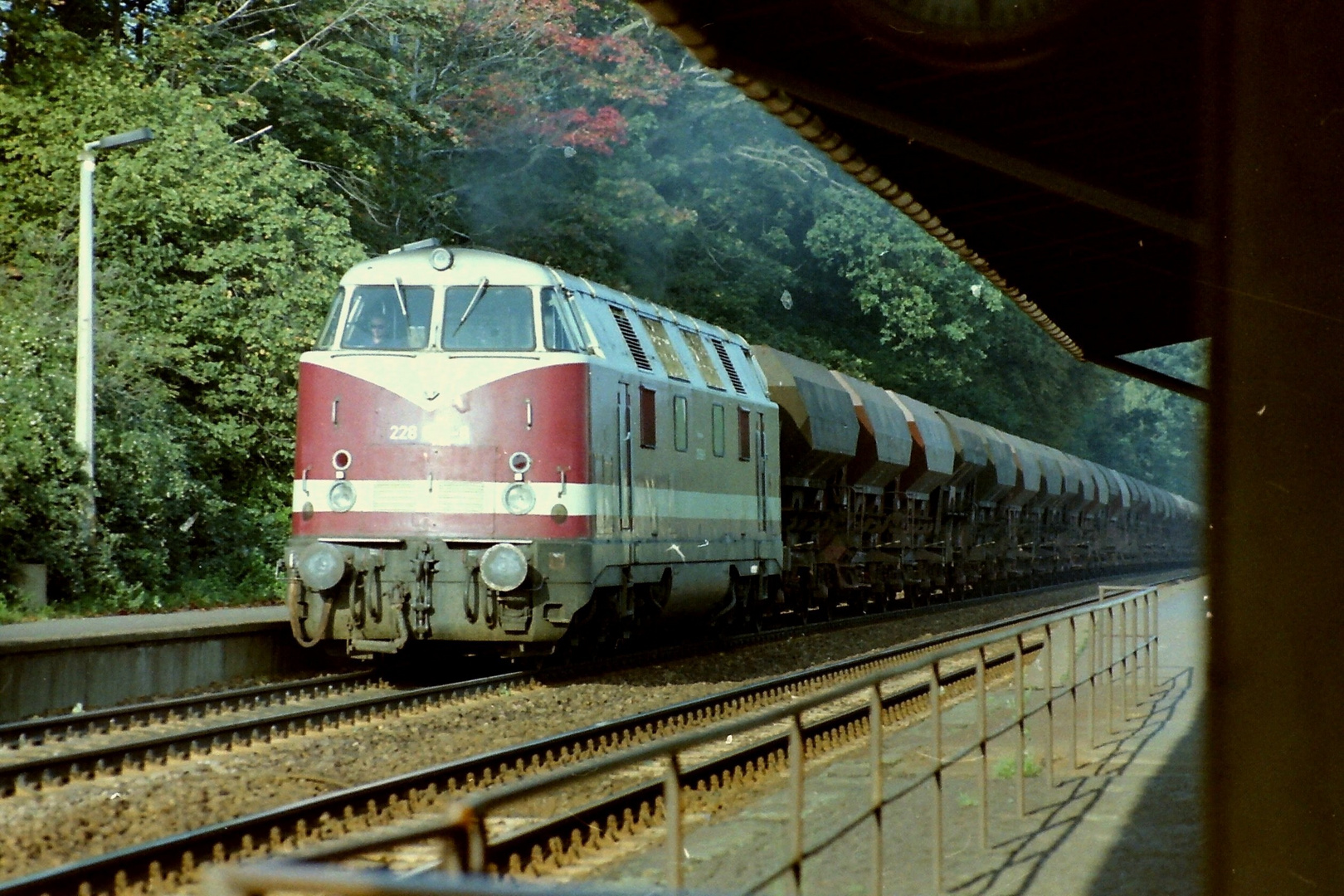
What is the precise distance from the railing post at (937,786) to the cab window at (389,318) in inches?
323

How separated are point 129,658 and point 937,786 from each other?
31.6 feet

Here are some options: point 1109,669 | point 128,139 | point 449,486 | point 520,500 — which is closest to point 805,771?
point 1109,669

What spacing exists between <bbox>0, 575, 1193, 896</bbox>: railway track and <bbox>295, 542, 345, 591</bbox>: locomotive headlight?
50.9 inches

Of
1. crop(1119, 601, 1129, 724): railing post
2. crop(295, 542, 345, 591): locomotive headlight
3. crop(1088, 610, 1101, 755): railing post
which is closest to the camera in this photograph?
crop(1088, 610, 1101, 755): railing post

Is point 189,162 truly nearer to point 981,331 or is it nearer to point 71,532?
point 71,532

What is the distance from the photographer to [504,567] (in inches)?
529

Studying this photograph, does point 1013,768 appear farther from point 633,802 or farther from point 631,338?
point 631,338

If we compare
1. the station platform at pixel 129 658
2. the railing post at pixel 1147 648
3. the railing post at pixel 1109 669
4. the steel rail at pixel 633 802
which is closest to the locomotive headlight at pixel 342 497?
the station platform at pixel 129 658

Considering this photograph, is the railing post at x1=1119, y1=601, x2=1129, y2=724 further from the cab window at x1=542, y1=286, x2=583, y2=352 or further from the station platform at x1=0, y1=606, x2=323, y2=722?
the station platform at x1=0, y1=606, x2=323, y2=722

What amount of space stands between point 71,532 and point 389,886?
717 inches

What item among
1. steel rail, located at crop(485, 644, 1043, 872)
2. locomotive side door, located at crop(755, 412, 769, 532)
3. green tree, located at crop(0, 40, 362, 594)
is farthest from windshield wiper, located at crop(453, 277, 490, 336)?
green tree, located at crop(0, 40, 362, 594)

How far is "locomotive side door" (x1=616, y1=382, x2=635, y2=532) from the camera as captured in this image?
48.1 ft

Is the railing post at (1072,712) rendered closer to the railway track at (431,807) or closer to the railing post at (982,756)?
the railway track at (431,807)

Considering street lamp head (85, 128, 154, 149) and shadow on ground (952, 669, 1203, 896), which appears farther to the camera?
street lamp head (85, 128, 154, 149)
